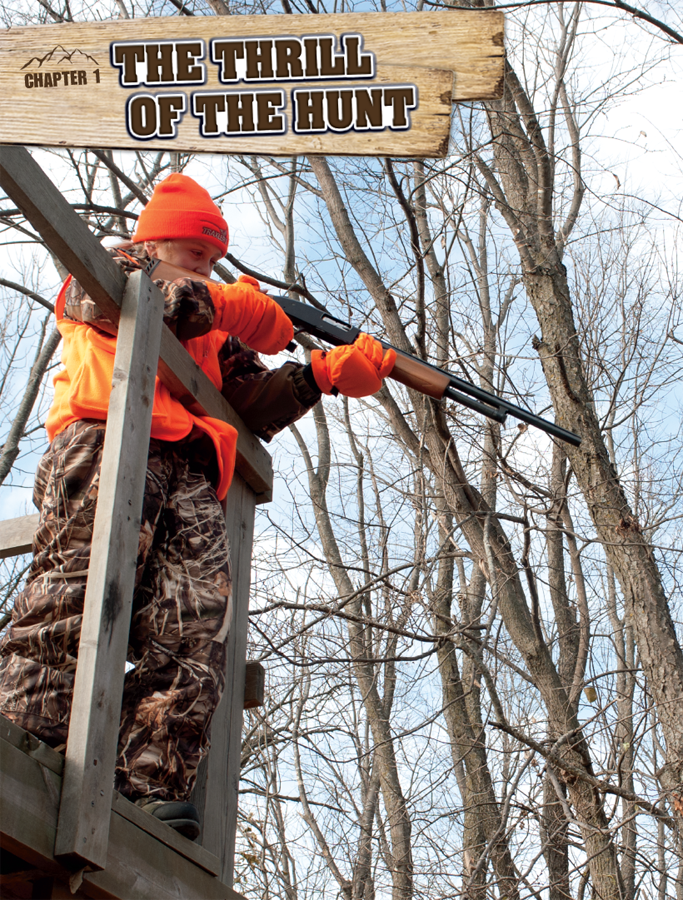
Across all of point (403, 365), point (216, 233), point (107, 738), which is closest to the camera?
point (107, 738)

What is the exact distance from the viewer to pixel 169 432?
2.72 meters

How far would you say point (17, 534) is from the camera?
3.35m

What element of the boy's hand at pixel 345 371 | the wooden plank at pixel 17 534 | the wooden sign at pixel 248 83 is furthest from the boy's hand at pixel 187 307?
the wooden plank at pixel 17 534

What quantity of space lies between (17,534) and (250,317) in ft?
3.80

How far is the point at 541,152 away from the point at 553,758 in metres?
4.00

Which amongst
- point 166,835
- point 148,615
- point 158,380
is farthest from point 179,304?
point 166,835

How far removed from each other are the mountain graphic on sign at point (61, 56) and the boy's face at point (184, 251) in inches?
31.0

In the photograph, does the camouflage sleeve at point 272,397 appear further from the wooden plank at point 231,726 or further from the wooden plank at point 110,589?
the wooden plank at point 110,589

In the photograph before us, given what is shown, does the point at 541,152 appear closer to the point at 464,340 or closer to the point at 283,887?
the point at 464,340

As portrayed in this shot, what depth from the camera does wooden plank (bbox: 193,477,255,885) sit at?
107 inches

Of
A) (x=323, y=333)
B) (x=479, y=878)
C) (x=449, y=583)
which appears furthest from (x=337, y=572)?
(x=323, y=333)

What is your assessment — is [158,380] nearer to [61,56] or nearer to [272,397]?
[272,397]

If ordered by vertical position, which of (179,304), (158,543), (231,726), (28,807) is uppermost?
(179,304)

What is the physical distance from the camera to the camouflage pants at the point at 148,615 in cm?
238
